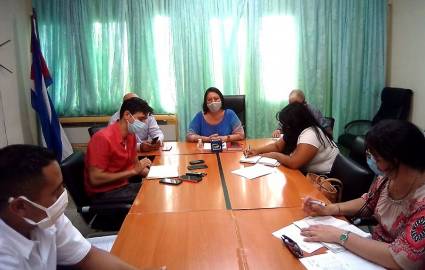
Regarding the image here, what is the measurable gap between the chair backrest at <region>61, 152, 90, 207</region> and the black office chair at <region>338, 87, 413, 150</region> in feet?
10.3

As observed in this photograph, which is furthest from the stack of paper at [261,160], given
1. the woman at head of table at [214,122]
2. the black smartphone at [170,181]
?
the woman at head of table at [214,122]

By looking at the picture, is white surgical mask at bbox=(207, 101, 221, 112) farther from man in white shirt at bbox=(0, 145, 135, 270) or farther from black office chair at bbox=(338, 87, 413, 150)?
man in white shirt at bbox=(0, 145, 135, 270)

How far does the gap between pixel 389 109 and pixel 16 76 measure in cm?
461

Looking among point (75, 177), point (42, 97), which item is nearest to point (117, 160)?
point (75, 177)

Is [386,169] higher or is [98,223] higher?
[386,169]

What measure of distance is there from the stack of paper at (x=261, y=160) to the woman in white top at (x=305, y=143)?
0.05 m

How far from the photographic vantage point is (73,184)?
2.20m

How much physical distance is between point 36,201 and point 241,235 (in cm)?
85

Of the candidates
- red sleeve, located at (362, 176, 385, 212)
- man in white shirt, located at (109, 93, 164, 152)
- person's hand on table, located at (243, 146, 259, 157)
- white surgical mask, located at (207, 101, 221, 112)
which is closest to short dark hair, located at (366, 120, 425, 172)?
red sleeve, located at (362, 176, 385, 212)

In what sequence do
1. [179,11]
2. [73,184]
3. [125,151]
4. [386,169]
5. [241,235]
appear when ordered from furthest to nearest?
[179,11] < [125,151] < [73,184] < [241,235] < [386,169]

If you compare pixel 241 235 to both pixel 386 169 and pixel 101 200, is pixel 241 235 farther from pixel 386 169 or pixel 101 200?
pixel 101 200

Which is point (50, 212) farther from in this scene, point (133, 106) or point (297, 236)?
point (133, 106)

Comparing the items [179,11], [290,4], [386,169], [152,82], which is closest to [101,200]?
[386,169]

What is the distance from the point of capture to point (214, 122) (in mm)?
3572
